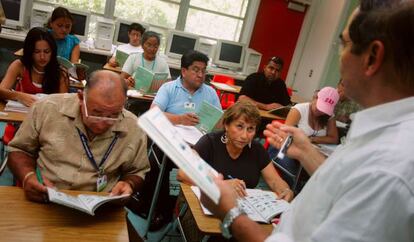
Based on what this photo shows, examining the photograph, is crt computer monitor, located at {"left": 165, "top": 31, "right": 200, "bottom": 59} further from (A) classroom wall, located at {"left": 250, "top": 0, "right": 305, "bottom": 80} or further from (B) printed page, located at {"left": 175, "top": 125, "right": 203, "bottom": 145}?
(B) printed page, located at {"left": 175, "top": 125, "right": 203, "bottom": 145}

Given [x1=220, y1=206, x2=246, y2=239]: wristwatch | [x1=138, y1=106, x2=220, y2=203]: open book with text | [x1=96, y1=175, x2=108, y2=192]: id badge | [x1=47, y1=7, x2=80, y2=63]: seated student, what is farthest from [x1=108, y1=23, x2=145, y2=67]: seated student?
[x1=138, y1=106, x2=220, y2=203]: open book with text

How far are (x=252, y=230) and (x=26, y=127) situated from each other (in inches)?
49.8

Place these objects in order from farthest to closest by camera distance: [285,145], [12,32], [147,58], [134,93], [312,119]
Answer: [12,32], [147,58], [134,93], [312,119], [285,145]

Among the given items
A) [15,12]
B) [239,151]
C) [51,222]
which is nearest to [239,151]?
[239,151]

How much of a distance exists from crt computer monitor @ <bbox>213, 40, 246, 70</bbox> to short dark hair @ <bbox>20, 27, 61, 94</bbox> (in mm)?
4093

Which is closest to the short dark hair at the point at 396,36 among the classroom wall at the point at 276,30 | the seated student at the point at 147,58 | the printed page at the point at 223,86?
the seated student at the point at 147,58

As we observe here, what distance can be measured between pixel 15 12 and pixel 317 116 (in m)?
4.73

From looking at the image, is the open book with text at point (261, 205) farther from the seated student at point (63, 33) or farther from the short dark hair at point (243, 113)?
the seated student at point (63, 33)

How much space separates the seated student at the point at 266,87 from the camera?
4844 mm

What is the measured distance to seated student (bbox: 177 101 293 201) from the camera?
2.29 m

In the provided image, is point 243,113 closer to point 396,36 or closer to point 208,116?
point 208,116

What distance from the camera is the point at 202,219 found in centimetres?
170

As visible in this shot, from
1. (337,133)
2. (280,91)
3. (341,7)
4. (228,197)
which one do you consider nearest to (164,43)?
(280,91)

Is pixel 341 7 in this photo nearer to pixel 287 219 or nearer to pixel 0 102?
pixel 0 102
